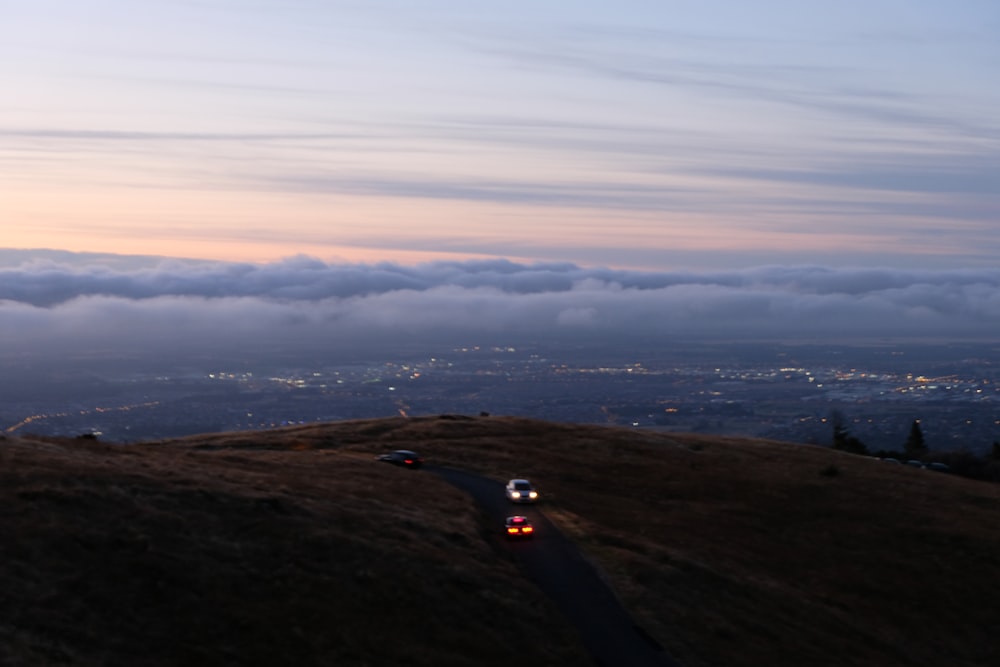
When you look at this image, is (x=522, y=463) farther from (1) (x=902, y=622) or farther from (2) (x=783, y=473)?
(1) (x=902, y=622)

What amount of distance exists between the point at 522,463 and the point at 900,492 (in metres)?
19.0

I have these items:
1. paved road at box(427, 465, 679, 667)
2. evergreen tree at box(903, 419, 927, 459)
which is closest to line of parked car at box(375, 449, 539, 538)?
paved road at box(427, 465, 679, 667)

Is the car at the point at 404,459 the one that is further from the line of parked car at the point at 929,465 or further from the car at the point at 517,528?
the line of parked car at the point at 929,465

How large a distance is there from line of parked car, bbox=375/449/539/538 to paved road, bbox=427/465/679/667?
0.40 meters

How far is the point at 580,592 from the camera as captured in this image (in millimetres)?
29141

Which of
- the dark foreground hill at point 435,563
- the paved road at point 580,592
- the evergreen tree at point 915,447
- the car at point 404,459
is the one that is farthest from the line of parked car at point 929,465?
the paved road at point 580,592

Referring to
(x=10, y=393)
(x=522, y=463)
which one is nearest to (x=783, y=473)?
(x=522, y=463)

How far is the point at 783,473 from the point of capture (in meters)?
53.1

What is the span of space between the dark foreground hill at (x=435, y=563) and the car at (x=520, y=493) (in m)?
1.08

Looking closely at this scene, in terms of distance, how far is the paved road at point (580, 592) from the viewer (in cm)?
2517

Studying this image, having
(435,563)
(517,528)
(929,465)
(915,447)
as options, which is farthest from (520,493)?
(915,447)

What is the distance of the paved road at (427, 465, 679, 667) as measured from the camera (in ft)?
82.6

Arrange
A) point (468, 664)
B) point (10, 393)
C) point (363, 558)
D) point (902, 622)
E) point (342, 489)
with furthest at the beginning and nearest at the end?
point (10, 393)
point (342, 489)
point (902, 622)
point (363, 558)
point (468, 664)

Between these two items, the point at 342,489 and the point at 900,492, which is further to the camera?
the point at 900,492
